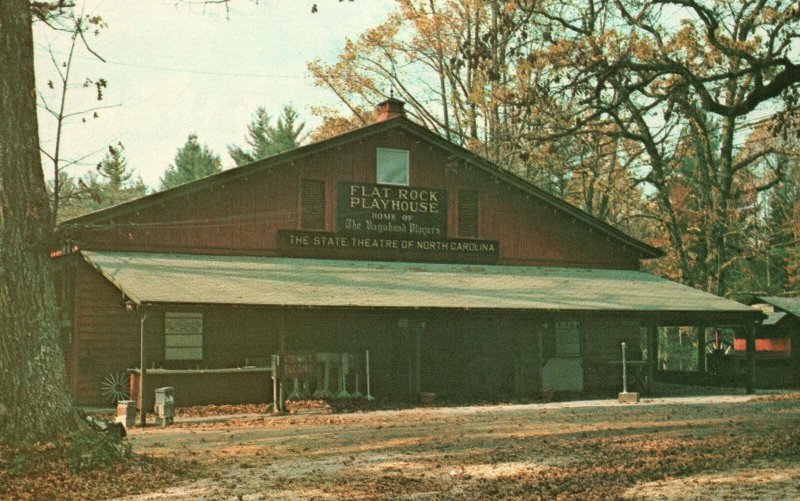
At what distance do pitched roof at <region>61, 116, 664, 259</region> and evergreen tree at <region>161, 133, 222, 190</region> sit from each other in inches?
2364

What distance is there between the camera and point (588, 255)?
105ft

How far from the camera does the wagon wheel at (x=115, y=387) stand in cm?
2389

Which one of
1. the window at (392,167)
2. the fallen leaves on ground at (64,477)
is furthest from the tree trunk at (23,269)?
the window at (392,167)

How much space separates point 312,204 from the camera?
27.8m

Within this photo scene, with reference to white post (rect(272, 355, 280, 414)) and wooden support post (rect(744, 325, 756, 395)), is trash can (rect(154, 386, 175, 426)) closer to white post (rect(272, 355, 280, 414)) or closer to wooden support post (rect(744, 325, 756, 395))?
white post (rect(272, 355, 280, 414))

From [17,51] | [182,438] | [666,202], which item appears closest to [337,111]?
[666,202]

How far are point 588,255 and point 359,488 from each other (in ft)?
72.5

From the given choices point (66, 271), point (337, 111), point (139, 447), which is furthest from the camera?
point (337, 111)

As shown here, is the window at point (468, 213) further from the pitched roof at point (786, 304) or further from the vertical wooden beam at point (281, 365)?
the pitched roof at point (786, 304)

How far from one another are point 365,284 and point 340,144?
481cm

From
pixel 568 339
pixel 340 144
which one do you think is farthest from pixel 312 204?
pixel 568 339

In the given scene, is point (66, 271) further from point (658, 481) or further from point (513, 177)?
point (658, 481)

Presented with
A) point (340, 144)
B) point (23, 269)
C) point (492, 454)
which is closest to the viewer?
point (23, 269)

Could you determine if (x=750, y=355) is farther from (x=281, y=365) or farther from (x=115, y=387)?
(x=115, y=387)
